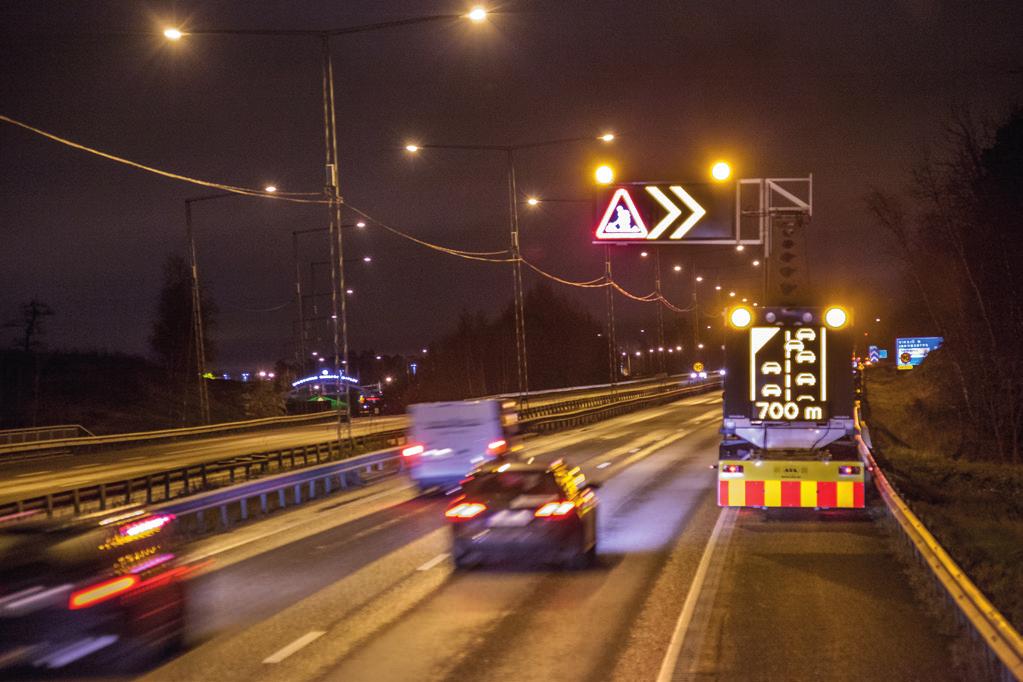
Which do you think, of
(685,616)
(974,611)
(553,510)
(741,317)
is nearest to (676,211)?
(741,317)

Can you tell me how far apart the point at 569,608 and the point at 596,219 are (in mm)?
8283

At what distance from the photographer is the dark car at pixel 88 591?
782cm

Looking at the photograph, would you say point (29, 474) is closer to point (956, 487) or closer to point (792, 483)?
point (792, 483)

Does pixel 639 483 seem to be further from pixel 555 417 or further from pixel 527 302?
pixel 527 302

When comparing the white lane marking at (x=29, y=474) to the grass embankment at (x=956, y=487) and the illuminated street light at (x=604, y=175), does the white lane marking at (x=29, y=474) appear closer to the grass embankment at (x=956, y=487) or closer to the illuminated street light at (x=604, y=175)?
the illuminated street light at (x=604, y=175)

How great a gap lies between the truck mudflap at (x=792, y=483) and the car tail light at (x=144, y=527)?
10.3 m

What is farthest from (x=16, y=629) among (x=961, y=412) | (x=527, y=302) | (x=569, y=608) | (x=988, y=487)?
(x=527, y=302)

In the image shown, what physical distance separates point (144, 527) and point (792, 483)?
36.9ft

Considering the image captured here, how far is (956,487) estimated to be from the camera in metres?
26.4

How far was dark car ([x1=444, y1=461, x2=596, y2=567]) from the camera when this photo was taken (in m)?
13.9

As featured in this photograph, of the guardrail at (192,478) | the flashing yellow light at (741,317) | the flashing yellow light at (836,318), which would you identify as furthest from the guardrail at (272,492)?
the flashing yellow light at (836,318)

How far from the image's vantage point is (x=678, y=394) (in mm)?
85062

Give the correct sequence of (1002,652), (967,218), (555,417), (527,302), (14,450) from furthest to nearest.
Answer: (527,302)
(555,417)
(14,450)
(967,218)
(1002,652)

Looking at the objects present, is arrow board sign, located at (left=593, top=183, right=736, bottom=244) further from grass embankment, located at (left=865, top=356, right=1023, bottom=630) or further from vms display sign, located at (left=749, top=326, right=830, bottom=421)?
grass embankment, located at (left=865, top=356, right=1023, bottom=630)
